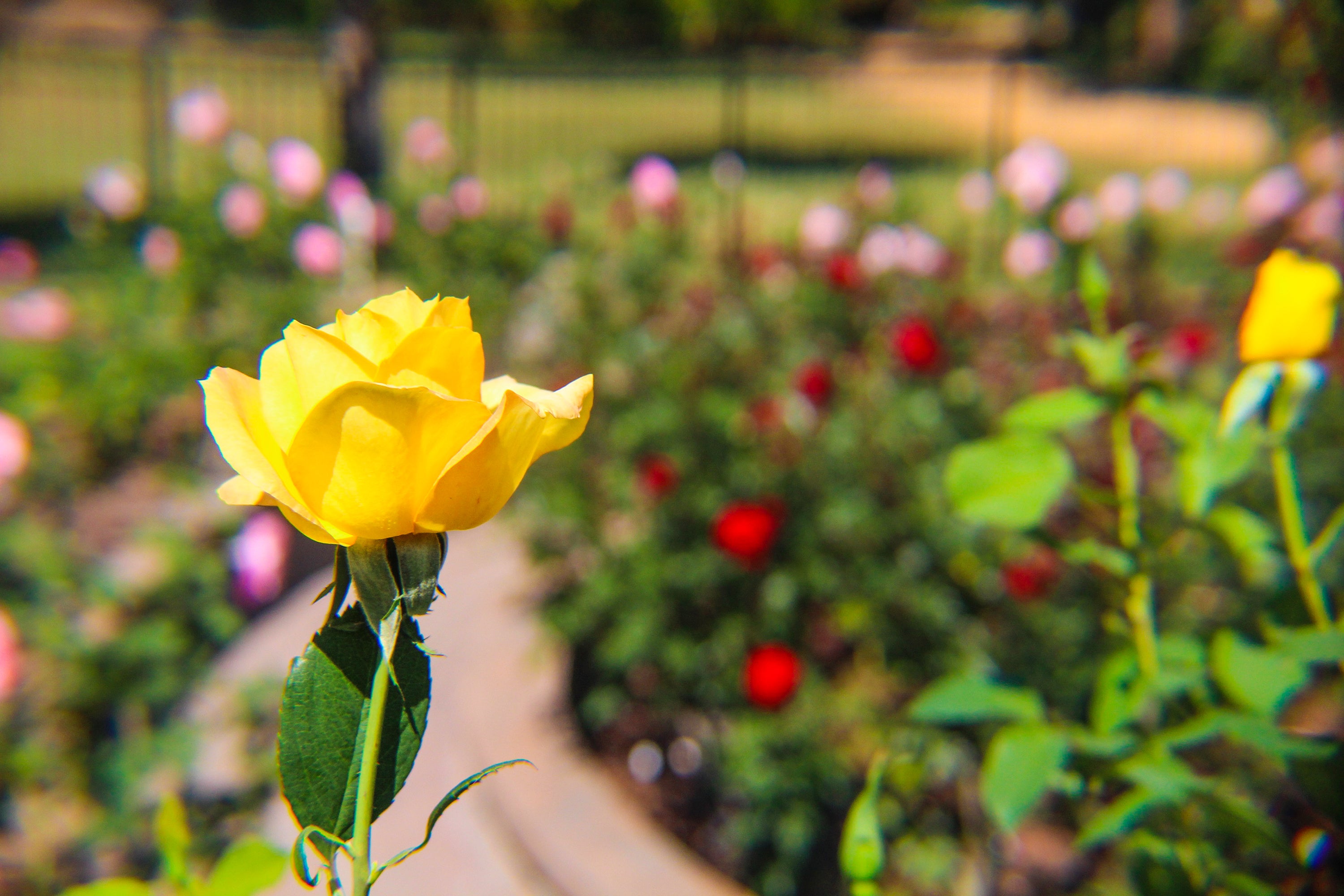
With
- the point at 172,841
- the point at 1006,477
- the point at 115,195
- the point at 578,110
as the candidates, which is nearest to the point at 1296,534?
the point at 1006,477

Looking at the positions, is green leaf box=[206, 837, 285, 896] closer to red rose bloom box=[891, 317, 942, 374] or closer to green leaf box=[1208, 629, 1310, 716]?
green leaf box=[1208, 629, 1310, 716]

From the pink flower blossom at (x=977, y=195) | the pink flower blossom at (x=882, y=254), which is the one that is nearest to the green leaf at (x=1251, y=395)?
the pink flower blossom at (x=882, y=254)

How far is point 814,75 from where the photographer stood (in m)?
11.1

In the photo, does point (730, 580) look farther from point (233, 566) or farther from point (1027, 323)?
point (1027, 323)

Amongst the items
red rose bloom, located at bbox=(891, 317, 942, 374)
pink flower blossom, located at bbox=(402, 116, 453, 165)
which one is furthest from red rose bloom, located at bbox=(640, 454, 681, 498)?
pink flower blossom, located at bbox=(402, 116, 453, 165)

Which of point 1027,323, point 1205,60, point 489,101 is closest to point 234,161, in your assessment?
point 1027,323

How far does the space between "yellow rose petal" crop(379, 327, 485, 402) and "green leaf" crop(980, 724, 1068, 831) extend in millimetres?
499

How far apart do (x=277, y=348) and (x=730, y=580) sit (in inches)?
68.1

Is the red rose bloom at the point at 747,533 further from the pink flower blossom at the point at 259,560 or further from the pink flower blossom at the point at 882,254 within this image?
the pink flower blossom at the point at 882,254

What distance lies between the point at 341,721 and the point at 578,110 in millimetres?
15902

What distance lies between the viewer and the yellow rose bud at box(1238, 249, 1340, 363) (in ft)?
2.25

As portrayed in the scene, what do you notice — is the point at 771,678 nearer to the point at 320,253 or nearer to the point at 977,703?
the point at 977,703

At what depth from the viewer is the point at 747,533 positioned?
5.90 feet

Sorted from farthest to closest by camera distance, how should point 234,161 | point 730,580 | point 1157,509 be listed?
point 234,161 < point 730,580 < point 1157,509
